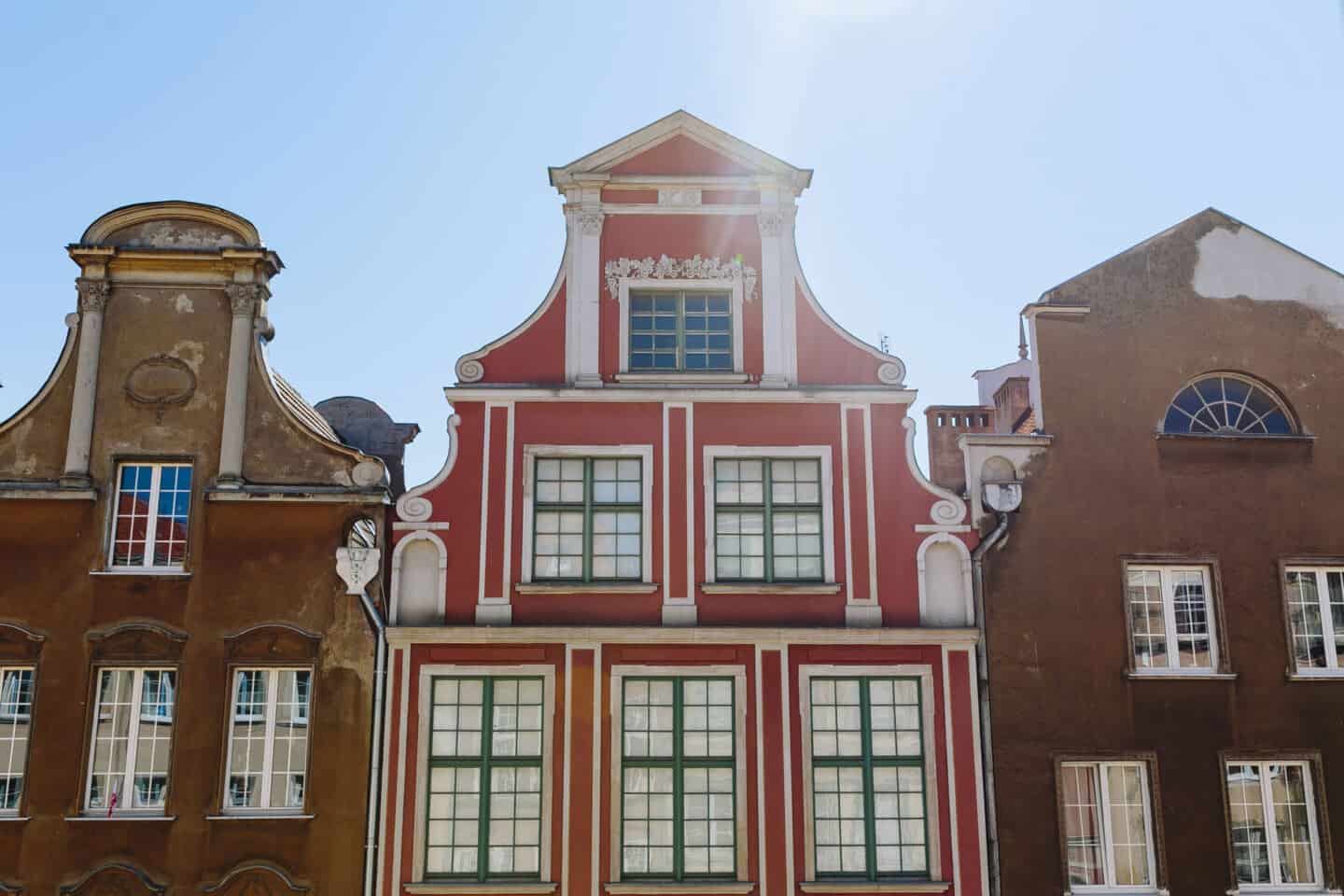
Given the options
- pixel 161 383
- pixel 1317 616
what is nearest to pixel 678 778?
pixel 161 383

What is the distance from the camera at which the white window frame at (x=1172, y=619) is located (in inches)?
703

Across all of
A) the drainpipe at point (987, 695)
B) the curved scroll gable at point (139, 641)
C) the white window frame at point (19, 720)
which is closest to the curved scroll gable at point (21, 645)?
the white window frame at point (19, 720)

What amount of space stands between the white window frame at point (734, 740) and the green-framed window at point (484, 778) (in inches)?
36.2

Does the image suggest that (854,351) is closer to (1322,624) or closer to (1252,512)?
(1252,512)

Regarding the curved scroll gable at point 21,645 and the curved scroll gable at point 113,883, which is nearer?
the curved scroll gable at point 113,883

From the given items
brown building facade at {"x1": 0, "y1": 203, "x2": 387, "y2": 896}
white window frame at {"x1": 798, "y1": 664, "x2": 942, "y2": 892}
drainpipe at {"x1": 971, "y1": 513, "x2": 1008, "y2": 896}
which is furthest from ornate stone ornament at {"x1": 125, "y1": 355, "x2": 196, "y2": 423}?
drainpipe at {"x1": 971, "y1": 513, "x2": 1008, "y2": 896}

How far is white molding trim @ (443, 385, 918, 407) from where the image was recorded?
1850cm

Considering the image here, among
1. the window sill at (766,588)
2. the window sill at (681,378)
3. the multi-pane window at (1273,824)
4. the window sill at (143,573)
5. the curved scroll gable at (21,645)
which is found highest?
the window sill at (681,378)

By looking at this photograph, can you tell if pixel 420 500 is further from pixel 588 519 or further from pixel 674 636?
pixel 674 636

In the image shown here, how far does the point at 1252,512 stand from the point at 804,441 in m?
6.00

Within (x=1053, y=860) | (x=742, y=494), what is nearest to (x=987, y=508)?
(x=742, y=494)

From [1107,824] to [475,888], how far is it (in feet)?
25.7

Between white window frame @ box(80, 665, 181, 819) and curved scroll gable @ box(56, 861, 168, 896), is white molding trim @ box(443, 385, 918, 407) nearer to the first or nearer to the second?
white window frame @ box(80, 665, 181, 819)

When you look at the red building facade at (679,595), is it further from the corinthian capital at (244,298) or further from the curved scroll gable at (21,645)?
the curved scroll gable at (21,645)
